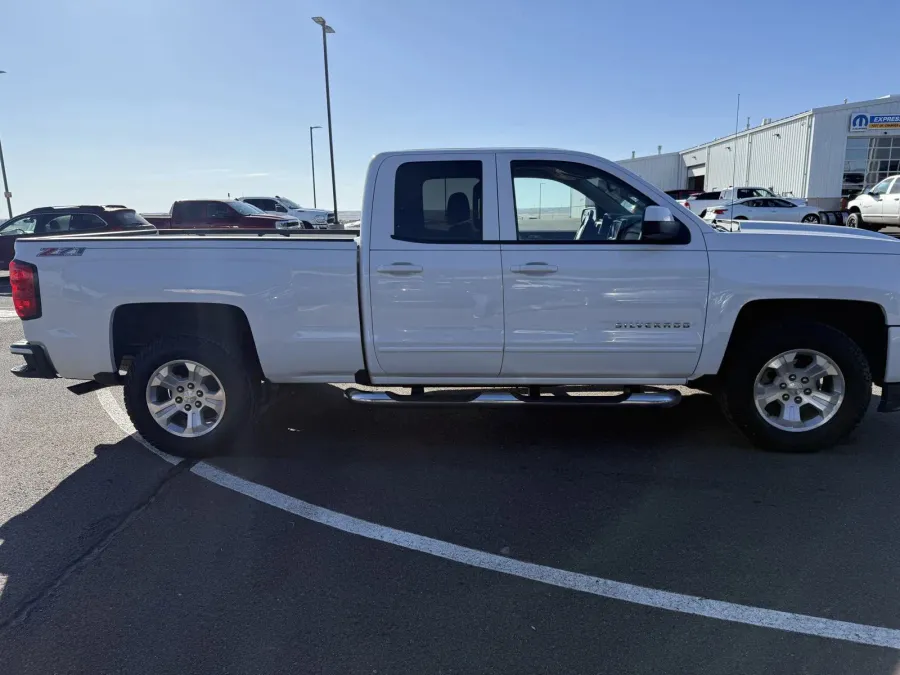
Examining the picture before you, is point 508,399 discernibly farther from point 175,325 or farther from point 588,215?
point 175,325

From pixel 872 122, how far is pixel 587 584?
34609 mm

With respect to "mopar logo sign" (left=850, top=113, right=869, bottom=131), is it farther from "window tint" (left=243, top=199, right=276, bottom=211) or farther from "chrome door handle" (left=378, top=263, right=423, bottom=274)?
"chrome door handle" (left=378, top=263, right=423, bottom=274)

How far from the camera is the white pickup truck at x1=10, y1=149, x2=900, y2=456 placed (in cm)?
418

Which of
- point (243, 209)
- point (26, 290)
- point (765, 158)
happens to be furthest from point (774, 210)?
point (26, 290)

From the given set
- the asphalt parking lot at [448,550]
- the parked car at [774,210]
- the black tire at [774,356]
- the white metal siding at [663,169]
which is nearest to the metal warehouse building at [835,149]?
the parked car at [774,210]

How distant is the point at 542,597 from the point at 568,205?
2686mm

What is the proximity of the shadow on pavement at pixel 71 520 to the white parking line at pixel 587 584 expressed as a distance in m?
0.66

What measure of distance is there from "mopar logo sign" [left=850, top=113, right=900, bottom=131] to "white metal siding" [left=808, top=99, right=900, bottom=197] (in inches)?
7.4

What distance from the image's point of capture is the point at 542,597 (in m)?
2.91

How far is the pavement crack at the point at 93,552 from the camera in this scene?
2859 mm

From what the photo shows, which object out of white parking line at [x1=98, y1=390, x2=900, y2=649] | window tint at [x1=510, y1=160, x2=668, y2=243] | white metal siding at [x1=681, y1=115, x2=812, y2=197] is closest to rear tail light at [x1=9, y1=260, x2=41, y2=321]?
white parking line at [x1=98, y1=390, x2=900, y2=649]

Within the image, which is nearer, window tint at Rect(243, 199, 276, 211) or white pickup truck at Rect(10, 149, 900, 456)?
white pickup truck at Rect(10, 149, 900, 456)

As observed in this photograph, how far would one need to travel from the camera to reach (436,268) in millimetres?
4199

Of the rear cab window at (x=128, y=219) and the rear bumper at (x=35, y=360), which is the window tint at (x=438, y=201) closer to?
the rear bumper at (x=35, y=360)
